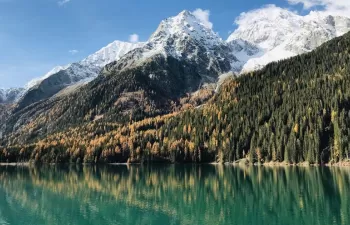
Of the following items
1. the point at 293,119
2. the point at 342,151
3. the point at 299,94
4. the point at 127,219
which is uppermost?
the point at 299,94

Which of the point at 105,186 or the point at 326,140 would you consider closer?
the point at 105,186

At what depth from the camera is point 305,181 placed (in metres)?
88.1

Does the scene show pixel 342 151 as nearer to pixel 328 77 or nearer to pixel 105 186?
pixel 328 77

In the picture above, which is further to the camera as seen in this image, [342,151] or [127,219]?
[342,151]

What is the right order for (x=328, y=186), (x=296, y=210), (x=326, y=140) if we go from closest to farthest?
(x=296, y=210) → (x=328, y=186) → (x=326, y=140)

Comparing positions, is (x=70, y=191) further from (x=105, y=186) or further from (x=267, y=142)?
(x=267, y=142)

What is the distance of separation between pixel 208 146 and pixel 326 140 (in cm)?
6527

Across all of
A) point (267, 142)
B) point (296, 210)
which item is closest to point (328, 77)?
point (267, 142)

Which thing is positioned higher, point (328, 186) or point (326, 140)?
point (326, 140)

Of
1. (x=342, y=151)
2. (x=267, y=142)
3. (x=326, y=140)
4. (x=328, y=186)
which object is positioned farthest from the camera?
(x=267, y=142)

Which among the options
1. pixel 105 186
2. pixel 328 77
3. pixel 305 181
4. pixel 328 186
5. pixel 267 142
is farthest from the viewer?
pixel 328 77

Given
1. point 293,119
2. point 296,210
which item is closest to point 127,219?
point 296,210

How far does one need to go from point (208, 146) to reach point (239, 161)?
25404 millimetres

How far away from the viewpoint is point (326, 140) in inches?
5974
